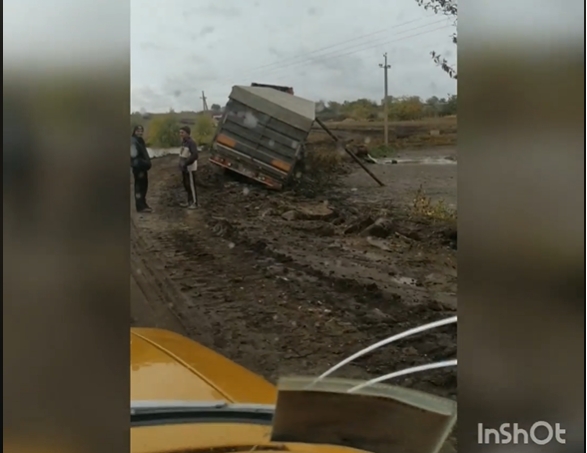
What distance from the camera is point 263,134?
2.07m

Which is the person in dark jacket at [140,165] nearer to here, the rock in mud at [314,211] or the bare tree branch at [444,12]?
the rock in mud at [314,211]

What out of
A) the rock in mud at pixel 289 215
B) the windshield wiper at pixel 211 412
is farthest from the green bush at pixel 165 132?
the windshield wiper at pixel 211 412

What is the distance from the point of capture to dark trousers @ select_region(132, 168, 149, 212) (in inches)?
79.0

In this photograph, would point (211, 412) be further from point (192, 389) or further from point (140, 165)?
point (140, 165)

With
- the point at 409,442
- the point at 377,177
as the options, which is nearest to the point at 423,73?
the point at 377,177

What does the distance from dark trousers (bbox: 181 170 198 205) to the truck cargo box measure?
94 millimetres

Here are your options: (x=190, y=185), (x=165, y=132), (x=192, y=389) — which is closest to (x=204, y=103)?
(x=165, y=132)

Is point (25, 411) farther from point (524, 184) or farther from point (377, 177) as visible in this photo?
point (524, 184)

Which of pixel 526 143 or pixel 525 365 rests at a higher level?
pixel 526 143

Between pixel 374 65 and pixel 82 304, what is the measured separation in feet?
4.35

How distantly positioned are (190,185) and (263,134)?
0.32m

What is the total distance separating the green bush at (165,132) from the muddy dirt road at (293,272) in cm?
7

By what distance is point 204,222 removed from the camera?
2.03 m

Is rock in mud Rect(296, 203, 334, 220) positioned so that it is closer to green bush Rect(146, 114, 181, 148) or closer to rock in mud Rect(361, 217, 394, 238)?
rock in mud Rect(361, 217, 394, 238)
